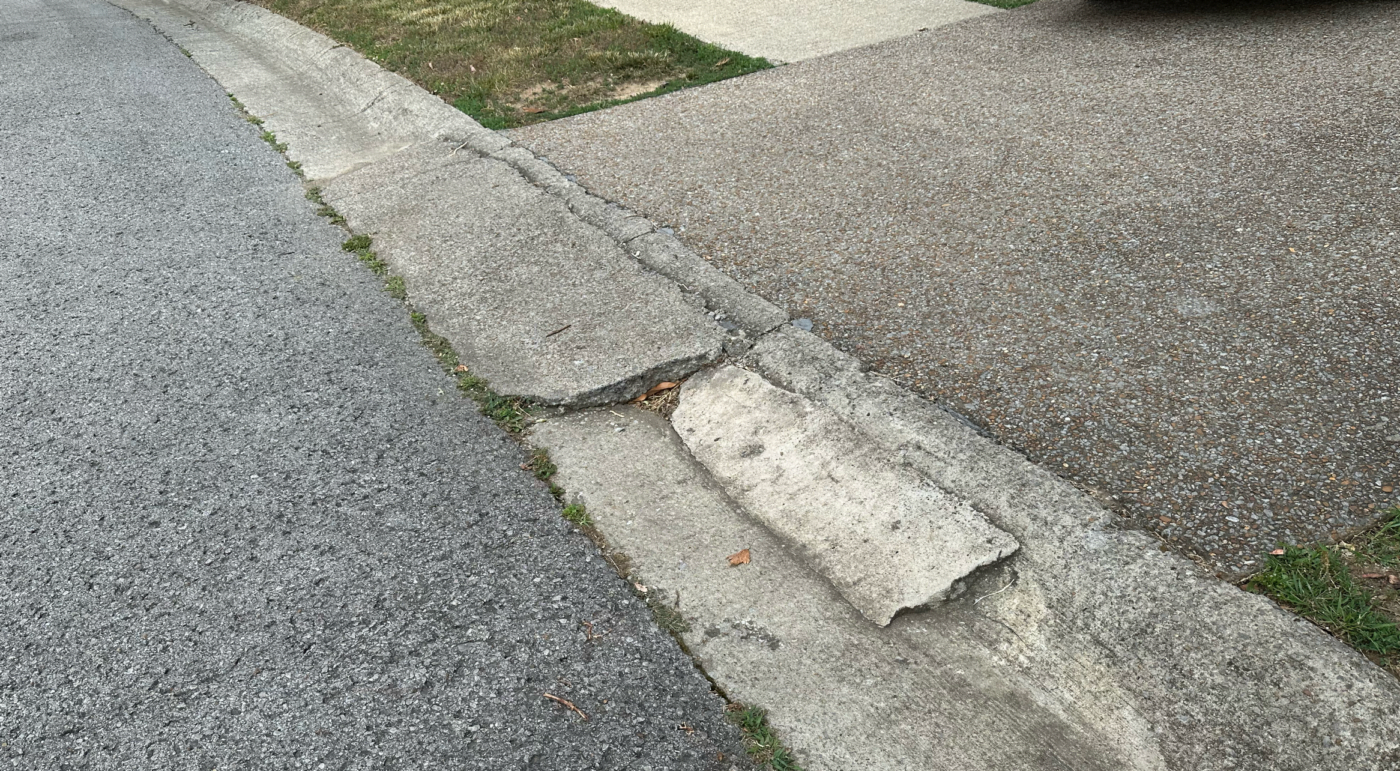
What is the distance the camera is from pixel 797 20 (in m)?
7.87

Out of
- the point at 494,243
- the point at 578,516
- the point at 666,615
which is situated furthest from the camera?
the point at 494,243

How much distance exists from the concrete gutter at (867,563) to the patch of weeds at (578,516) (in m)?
0.03

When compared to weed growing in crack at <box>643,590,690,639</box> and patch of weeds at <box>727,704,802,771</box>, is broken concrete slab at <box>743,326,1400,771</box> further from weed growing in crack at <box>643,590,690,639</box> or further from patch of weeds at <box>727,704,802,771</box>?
weed growing in crack at <box>643,590,690,639</box>

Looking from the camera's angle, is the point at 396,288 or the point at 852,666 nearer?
the point at 852,666

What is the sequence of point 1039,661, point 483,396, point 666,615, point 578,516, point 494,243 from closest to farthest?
point 1039,661 → point 666,615 → point 578,516 → point 483,396 → point 494,243

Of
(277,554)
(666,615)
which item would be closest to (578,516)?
(666,615)

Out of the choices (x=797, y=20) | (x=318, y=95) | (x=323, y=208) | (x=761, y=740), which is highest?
(x=797, y=20)

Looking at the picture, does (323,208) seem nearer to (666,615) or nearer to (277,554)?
(277,554)

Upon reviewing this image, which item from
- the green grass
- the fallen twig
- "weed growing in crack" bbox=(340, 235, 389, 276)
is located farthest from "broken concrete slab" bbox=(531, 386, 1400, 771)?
the green grass

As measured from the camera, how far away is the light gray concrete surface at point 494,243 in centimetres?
355

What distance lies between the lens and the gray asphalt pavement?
7.27ft

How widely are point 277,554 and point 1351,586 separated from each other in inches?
103

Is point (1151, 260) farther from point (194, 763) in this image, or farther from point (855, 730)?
point (194, 763)

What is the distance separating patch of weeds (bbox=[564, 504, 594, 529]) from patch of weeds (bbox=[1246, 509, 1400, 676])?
1.67 metres
